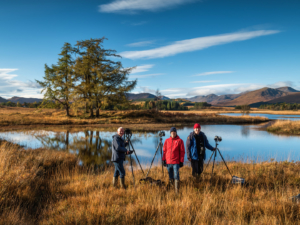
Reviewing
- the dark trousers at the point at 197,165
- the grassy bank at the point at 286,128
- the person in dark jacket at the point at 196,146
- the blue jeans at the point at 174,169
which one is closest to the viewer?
the blue jeans at the point at 174,169

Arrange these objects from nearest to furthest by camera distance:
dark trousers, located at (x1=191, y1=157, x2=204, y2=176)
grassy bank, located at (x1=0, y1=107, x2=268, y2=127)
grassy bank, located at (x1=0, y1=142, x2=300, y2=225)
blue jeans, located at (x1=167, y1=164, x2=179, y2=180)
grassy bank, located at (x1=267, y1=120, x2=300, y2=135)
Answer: grassy bank, located at (x1=0, y1=142, x2=300, y2=225) < blue jeans, located at (x1=167, y1=164, x2=179, y2=180) < dark trousers, located at (x1=191, y1=157, x2=204, y2=176) < grassy bank, located at (x1=267, y1=120, x2=300, y2=135) < grassy bank, located at (x1=0, y1=107, x2=268, y2=127)

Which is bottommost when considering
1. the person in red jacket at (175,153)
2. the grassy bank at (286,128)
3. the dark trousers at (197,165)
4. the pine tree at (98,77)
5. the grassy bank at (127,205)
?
the grassy bank at (286,128)


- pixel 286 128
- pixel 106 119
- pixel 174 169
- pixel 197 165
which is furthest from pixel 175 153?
pixel 286 128

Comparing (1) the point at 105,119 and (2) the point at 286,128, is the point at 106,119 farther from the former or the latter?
(2) the point at 286,128

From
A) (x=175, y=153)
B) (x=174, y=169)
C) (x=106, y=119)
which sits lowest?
(x=174, y=169)

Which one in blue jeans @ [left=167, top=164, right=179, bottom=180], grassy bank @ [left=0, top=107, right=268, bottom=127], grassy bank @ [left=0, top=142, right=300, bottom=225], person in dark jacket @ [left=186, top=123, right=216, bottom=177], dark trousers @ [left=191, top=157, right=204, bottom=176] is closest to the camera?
grassy bank @ [left=0, top=142, right=300, bottom=225]

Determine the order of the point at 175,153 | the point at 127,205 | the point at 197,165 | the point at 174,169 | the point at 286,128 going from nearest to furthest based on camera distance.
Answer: the point at 127,205 → the point at 175,153 → the point at 174,169 → the point at 197,165 → the point at 286,128

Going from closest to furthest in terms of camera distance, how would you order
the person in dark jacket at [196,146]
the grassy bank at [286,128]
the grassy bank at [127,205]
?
the grassy bank at [127,205] < the person in dark jacket at [196,146] < the grassy bank at [286,128]

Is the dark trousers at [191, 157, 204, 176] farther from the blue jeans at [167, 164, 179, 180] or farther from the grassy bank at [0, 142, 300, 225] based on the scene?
the blue jeans at [167, 164, 179, 180]

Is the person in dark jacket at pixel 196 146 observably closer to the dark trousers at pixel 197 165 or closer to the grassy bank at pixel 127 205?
the dark trousers at pixel 197 165

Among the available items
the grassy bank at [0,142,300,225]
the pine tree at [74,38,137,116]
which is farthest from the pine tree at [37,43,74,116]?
the grassy bank at [0,142,300,225]

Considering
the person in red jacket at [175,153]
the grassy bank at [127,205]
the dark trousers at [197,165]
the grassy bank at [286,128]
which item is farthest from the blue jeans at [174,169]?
the grassy bank at [286,128]

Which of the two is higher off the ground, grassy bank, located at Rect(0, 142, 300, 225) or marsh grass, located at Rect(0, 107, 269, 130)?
marsh grass, located at Rect(0, 107, 269, 130)

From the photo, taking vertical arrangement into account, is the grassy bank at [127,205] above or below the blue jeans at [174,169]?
below
